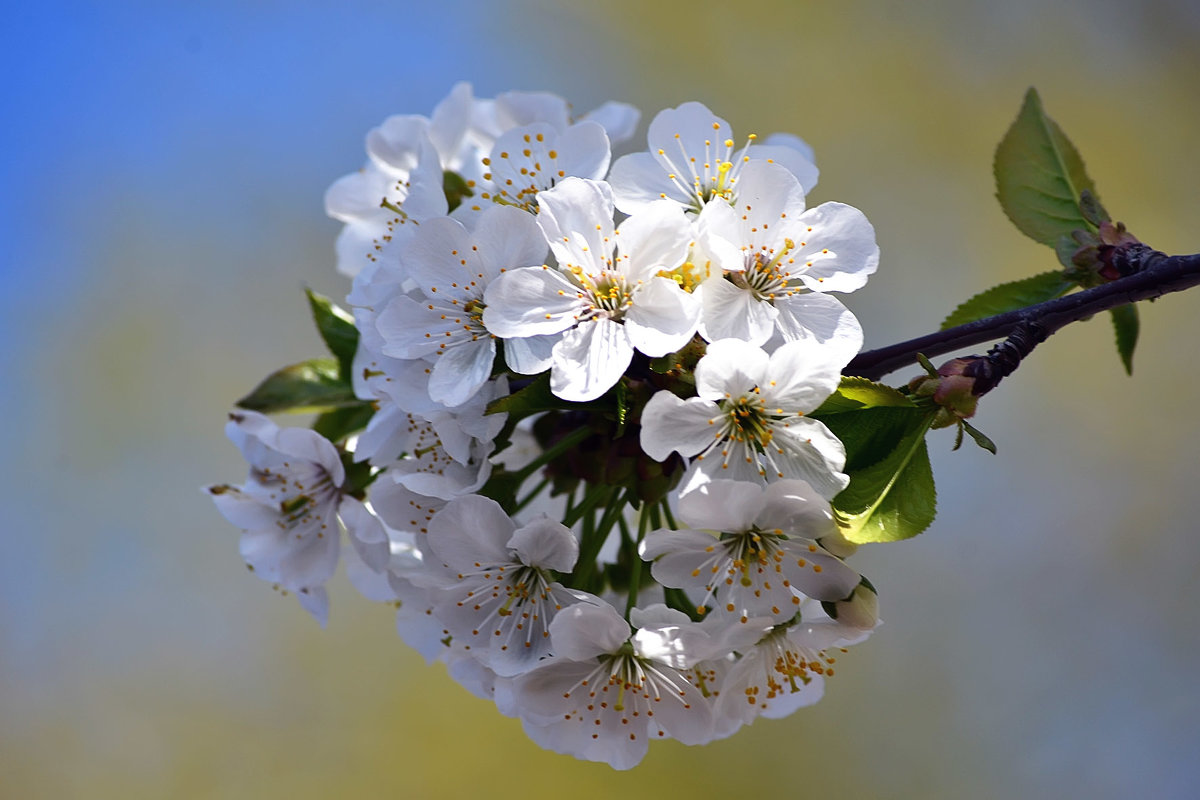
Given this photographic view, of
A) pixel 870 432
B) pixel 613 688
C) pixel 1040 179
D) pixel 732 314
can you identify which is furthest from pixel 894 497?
pixel 1040 179

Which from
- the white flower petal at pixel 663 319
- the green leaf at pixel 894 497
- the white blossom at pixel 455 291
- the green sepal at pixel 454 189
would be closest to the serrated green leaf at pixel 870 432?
the green leaf at pixel 894 497

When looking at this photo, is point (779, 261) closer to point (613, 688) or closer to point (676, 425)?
point (676, 425)

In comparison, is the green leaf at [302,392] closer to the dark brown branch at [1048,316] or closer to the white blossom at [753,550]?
the white blossom at [753,550]

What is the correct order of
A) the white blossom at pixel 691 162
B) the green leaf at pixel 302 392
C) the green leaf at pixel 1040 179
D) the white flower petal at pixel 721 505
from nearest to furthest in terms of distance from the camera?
the white flower petal at pixel 721 505 → the white blossom at pixel 691 162 → the green leaf at pixel 1040 179 → the green leaf at pixel 302 392

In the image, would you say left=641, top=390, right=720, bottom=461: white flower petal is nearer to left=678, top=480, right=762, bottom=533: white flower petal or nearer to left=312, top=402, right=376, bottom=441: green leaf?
left=678, top=480, right=762, bottom=533: white flower petal

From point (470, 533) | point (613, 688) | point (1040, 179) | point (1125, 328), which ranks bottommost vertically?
point (613, 688)
